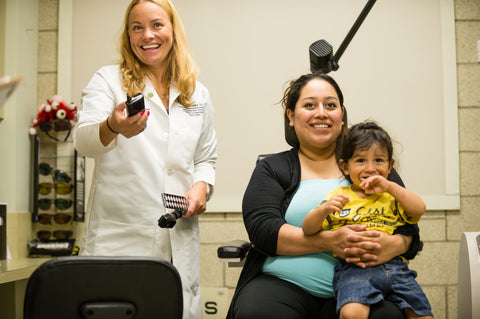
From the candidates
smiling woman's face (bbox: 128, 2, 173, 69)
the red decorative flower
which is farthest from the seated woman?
the red decorative flower

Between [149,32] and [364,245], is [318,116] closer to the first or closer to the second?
[364,245]

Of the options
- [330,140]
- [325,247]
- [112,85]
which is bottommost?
[325,247]

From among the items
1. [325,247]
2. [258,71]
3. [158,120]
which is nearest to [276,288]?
[325,247]

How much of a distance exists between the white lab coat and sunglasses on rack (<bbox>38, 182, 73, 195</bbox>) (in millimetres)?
1483

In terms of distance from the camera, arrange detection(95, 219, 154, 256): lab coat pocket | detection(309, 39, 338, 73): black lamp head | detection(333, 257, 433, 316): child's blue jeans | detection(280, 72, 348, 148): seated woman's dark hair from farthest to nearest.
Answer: detection(309, 39, 338, 73): black lamp head < detection(280, 72, 348, 148): seated woman's dark hair < detection(95, 219, 154, 256): lab coat pocket < detection(333, 257, 433, 316): child's blue jeans

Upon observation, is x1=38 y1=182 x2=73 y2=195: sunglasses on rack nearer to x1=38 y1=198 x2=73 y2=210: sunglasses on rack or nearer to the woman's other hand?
x1=38 y1=198 x2=73 y2=210: sunglasses on rack

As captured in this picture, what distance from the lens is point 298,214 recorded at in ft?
5.12

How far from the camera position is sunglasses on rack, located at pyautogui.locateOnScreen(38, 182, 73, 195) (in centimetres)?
301

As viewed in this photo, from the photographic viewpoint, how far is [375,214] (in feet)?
4.73

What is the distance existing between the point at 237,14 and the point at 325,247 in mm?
2138

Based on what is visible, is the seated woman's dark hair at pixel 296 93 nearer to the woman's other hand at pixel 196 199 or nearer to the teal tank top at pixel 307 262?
the teal tank top at pixel 307 262

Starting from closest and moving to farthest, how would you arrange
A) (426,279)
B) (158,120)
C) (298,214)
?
(298,214) → (158,120) → (426,279)

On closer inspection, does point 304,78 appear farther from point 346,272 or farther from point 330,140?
point 346,272

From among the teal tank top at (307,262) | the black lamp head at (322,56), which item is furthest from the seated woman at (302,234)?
the black lamp head at (322,56)
